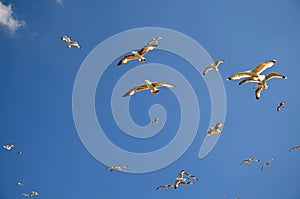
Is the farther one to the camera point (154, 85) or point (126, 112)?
point (126, 112)

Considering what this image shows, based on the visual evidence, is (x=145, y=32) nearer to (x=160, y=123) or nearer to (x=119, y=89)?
(x=119, y=89)

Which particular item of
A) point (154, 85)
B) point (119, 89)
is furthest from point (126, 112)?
point (154, 85)

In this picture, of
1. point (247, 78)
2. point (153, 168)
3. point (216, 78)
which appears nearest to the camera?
point (247, 78)

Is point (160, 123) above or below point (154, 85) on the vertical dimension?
above

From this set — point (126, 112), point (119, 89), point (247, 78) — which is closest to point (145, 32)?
point (119, 89)

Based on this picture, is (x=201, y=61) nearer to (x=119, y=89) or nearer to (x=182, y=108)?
(x=182, y=108)

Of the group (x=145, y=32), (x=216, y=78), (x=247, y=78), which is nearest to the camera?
(x=247, y=78)

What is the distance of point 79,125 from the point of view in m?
35.2

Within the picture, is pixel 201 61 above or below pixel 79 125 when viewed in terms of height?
below

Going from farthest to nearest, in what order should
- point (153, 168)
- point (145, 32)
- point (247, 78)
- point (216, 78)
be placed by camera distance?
point (153, 168) → point (216, 78) → point (145, 32) → point (247, 78)

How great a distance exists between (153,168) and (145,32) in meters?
14.5

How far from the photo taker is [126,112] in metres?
31.7

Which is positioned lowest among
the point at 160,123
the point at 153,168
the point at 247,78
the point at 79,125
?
the point at 247,78

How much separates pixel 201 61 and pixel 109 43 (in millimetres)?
8805
